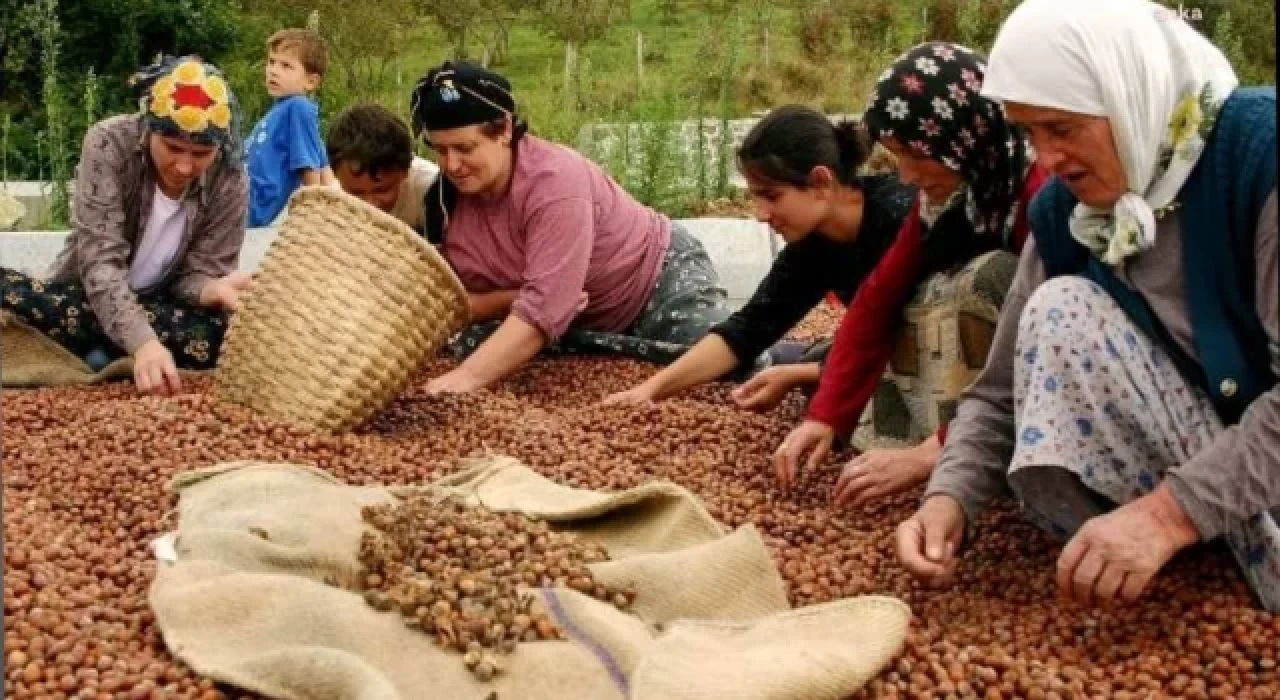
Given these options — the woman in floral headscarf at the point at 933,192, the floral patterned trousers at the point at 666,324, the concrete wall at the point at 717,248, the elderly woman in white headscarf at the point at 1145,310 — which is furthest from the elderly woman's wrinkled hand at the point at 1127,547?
the concrete wall at the point at 717,248

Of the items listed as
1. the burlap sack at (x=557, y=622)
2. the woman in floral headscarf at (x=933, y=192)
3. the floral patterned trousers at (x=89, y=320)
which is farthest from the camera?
the floral patterned trousers at (x=89, y=320)

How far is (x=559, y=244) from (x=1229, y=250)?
2423 millimetres

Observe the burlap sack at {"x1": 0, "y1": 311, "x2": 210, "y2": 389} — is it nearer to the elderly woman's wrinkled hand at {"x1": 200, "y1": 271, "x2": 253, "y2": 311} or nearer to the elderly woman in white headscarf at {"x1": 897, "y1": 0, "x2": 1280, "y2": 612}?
the elderly woman's wrinkled hand at {"x1": 200, "y1": 271, "x2": 253, "y2": 311}

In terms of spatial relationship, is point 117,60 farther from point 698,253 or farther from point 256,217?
point 698,253

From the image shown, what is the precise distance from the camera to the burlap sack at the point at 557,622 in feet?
7.21

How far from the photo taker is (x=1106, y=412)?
2.58 m

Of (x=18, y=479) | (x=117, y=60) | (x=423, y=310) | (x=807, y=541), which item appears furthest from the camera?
(x=117, y=60)

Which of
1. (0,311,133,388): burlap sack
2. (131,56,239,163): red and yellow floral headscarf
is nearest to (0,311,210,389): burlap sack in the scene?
(0,311,133,388): burlap sack

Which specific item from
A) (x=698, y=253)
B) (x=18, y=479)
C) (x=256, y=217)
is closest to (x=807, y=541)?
(x=18, y=479)

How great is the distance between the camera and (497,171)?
15.1 feet

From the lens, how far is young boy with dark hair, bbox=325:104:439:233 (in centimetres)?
478

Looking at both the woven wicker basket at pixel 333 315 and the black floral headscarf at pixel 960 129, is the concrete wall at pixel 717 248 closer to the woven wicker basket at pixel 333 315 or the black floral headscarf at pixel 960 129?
the woven wicker basket at pixel 333 315

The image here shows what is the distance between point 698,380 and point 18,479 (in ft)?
5.60

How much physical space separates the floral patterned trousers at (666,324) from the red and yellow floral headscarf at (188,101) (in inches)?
39.6
